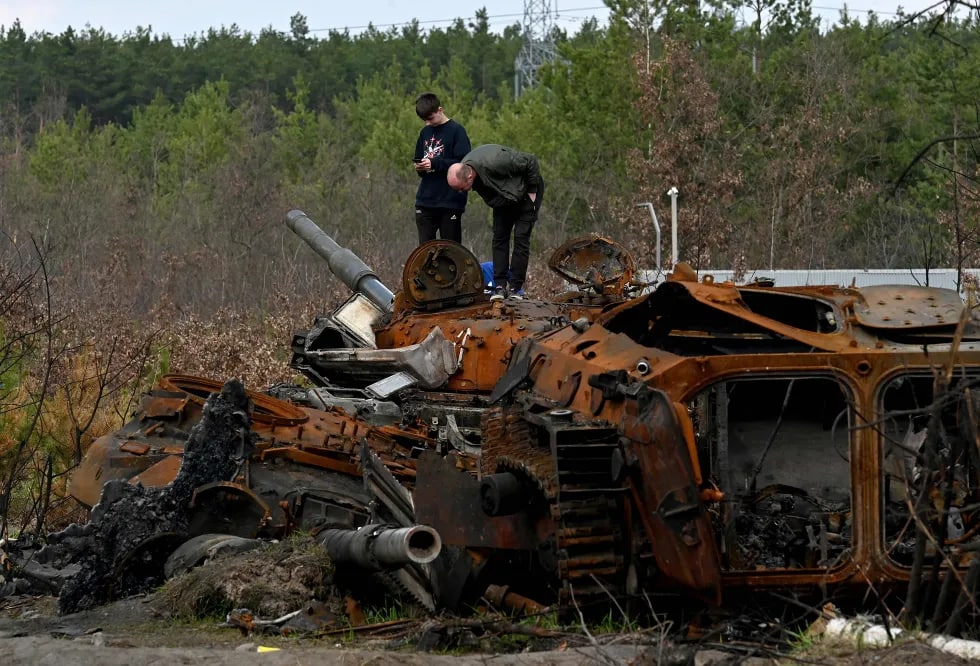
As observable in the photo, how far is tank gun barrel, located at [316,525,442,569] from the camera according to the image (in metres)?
7.81

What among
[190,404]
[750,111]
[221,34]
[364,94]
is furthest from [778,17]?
[221,34]

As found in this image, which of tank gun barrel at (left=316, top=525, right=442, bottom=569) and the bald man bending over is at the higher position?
the bald man bending over

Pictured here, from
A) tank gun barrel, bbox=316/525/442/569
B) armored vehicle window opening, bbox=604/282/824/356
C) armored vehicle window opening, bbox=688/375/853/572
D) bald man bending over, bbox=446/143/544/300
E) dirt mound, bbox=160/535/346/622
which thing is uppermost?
bald man bending over, bbox=446/143/544/300

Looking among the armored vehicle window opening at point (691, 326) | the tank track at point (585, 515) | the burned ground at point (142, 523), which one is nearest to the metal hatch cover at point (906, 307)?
the armored vehicle window opening at point (691, 326)

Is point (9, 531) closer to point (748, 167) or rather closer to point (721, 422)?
point (721, 422)

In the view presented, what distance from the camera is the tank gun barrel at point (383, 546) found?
781 centimetres

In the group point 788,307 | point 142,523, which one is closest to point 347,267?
point 142,523

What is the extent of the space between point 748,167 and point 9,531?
22383 mm

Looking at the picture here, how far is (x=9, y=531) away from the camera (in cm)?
1489

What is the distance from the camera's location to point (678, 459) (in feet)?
23.8

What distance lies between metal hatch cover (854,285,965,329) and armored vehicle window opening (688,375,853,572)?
429mm

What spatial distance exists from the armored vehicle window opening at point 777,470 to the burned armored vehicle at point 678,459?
13 millimetres

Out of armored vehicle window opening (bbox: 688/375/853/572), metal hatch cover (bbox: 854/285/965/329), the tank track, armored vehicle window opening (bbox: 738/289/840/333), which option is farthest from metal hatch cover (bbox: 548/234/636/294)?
the tank track

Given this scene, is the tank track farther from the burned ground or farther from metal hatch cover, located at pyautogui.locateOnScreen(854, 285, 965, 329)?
the burned ground
